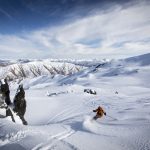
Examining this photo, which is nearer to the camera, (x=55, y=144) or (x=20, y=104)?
(x=55, y=144)

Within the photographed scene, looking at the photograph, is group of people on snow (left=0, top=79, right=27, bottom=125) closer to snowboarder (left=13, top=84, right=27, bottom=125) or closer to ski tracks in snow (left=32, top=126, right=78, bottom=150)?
snowboarder (left=13, top=84, right=27, bottom=125)

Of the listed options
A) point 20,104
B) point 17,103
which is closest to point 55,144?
point 20,104

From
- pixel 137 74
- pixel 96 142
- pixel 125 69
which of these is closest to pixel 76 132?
pixel 96 142

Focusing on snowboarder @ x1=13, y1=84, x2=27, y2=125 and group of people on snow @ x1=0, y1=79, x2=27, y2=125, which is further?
snowboarder @ x1=13, y1=84, x2=27, y2=125

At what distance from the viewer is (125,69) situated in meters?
164

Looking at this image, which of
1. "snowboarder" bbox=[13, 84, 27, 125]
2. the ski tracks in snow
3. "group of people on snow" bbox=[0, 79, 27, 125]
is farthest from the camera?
"snowboarder" bbox=[13, 84, 27, 125]

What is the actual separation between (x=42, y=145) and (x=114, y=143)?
4264 mm

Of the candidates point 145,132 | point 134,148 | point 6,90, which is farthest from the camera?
point 6,90

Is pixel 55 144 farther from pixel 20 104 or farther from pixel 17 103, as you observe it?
pixel 17 103

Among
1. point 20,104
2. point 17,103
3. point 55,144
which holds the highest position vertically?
point 17,103

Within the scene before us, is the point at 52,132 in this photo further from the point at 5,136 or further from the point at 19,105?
the point at 19,105

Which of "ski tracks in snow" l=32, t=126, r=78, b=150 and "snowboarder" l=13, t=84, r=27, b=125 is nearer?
"ski tracks in snow" l=32, t=126, r=78, b=150

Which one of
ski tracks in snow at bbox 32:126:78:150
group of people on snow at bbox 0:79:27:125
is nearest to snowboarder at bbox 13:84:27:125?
group of people on snow at bbox 0:79:27:125

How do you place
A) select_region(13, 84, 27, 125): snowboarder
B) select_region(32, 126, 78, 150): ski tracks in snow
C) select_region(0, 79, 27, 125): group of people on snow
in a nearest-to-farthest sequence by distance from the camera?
select_region(32, 126, 78, 150): ski tracks in snow < select_region(0, 79, 27, 125): group of people on snow < select_region(13, 84, 27, 125): snowboarder
